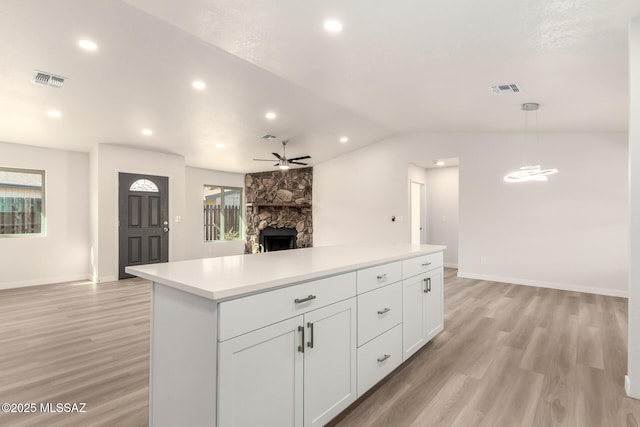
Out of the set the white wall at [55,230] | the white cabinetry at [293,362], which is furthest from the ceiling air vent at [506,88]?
the white wall at [55,230]

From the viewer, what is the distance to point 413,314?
263cm

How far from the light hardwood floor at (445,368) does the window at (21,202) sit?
182 centimetres

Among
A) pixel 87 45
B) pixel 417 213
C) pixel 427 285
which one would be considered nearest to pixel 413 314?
pixel 427 285

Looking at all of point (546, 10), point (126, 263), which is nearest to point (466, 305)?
point (546, 10)

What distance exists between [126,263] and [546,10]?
6785mm

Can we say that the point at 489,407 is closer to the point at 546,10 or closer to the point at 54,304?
the point at 546,10

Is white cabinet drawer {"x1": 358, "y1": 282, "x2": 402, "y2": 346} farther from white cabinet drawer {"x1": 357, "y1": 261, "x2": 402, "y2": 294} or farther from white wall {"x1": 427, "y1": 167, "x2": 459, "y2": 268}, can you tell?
white wall {"x1": 427, "y1": 167, "x2": 459, "y2": 268}

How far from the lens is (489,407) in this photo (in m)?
2.03

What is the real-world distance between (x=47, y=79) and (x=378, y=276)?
12.5 ft

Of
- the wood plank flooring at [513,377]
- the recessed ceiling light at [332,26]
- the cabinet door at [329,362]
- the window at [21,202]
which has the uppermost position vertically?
the recessed ceiling light at [332,26]

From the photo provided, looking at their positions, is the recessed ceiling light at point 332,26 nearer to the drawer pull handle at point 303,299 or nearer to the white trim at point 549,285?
the drawer pull handle at point 303,299

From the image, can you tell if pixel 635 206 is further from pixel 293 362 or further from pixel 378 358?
pixel 293 362

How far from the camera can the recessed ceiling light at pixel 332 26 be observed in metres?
2.48

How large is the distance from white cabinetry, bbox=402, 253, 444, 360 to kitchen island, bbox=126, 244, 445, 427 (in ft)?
1.15
